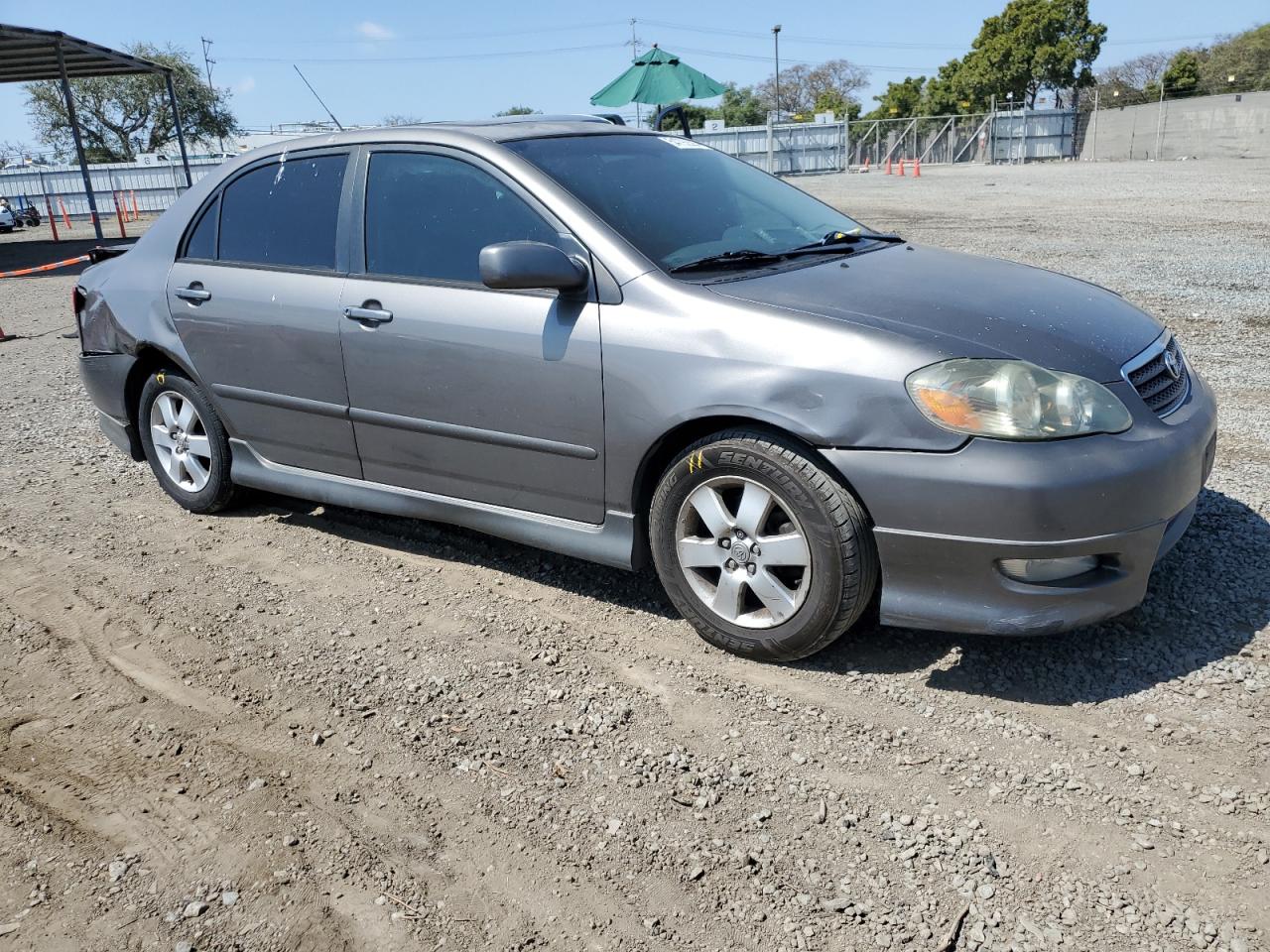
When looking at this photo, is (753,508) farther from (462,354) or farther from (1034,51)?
(1034,51)

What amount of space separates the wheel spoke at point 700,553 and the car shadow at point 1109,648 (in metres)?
0.46

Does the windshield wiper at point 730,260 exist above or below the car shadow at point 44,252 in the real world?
above

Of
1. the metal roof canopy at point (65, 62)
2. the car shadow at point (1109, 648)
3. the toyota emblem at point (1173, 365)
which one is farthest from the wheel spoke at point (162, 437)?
the metal roof canopy at point (65, 62)

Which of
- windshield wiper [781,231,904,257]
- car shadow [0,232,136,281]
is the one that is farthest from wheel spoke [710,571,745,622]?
car shadow [0,232,136,281]

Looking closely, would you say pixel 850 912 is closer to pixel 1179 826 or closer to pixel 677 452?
pixel 1179 826

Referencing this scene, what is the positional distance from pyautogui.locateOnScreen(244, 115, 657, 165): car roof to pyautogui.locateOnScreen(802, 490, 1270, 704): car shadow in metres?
2.25

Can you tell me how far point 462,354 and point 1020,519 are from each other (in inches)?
77.3

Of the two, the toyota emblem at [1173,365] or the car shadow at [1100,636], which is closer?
the car shadow at [1100,636]

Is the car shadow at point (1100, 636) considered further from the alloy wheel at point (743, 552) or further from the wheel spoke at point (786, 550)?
the wheel spoke at point (786, 550)

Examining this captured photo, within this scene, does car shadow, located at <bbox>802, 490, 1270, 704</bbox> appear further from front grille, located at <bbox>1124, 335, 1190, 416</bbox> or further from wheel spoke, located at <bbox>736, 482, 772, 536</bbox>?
front grille, located at <bbox>1124, 335, 1190, 416</bbox>

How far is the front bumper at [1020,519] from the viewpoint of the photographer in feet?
9.21

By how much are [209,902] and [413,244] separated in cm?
241

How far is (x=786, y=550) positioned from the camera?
3154 mm

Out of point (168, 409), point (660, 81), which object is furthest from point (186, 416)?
point (660, 81)
